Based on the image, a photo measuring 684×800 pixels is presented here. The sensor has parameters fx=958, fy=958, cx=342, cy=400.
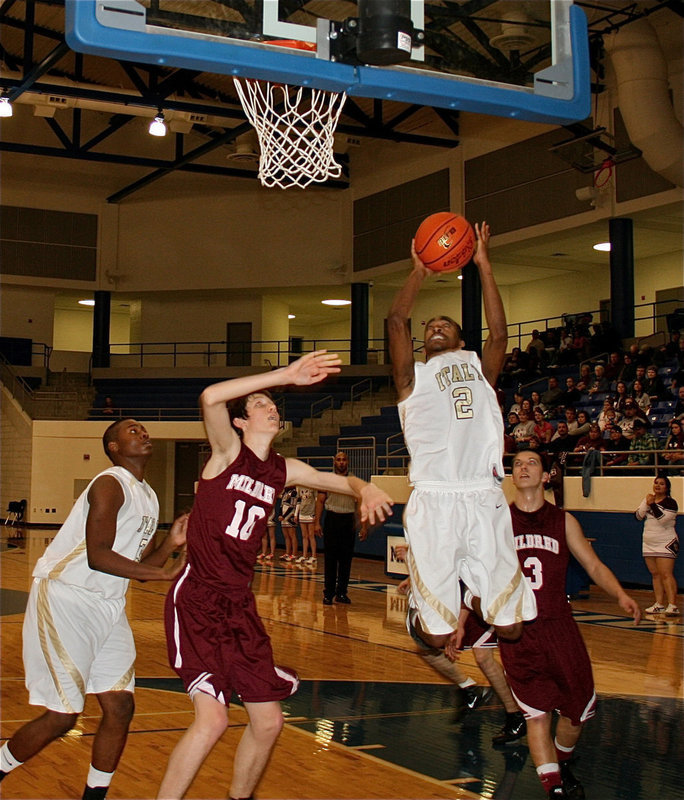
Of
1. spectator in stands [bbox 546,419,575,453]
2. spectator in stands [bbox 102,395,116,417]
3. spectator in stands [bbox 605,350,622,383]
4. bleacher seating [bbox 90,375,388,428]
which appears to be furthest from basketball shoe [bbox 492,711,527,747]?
spectator in stands [bbox 102,395,116,417]

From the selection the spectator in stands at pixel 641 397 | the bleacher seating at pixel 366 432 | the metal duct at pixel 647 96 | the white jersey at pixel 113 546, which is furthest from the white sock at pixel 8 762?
the bleacher seating at pixel 366 432

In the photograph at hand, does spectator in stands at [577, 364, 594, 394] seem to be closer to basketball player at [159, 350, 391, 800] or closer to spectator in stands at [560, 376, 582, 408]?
spectator in stands at [560, 376, 582, 408]

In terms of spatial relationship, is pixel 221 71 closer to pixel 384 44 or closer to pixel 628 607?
pixel 384 44

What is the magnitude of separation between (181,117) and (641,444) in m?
12.3

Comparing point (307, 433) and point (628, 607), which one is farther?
point (307, 433)

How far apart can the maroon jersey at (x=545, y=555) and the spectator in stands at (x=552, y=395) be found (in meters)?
12.4

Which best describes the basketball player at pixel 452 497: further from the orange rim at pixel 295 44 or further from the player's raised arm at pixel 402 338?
the orange rim at pixel 295 44

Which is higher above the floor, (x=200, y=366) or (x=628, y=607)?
(x=200, y=366)

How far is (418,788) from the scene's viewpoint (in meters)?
4.71

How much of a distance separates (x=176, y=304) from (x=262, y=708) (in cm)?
2659

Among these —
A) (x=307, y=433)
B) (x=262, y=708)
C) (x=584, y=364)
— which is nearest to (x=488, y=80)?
(x=262, y=708)

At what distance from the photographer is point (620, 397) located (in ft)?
52.8

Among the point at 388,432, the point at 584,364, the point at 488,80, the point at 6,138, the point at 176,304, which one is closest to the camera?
the point at 488,80

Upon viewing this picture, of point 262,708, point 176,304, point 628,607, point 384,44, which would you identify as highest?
point 176,304
